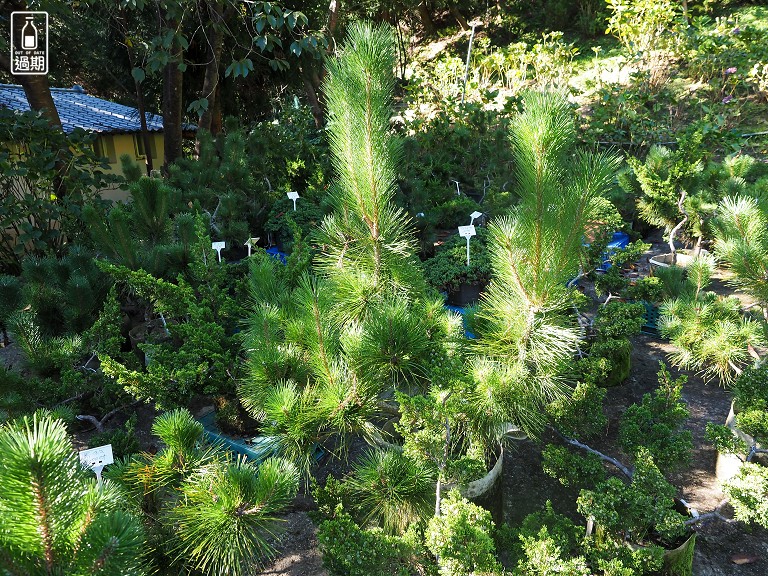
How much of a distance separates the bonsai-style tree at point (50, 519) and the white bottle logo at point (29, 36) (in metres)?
4.99

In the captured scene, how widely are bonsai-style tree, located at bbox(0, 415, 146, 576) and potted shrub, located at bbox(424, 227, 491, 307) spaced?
304cm

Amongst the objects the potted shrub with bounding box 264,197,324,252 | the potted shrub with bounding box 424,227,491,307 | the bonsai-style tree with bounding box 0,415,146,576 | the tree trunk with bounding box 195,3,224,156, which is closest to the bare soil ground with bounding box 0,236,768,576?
the bonsai-style tree with bounding box 0,415,146,576

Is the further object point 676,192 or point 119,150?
point 119,150

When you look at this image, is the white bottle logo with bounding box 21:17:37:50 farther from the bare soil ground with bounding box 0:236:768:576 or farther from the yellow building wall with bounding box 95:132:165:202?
the yellow building wall with bounding box 95:132:165:202

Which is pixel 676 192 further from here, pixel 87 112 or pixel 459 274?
pixel 87 112

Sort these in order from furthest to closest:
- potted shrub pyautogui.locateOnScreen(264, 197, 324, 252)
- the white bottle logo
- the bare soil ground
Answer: the white bottle logo < potted shrub pyautogui.locateOnScreen(264, 197, 324, 252) < the bare soil ground

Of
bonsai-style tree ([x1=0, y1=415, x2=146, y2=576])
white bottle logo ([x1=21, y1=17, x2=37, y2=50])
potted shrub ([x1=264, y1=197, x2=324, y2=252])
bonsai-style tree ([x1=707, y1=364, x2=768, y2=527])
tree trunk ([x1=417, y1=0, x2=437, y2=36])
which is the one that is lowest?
bonsai-style tree ([x1=707, y1=364, x2=768, y2=527])

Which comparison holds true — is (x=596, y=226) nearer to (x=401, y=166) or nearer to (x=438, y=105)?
(x=401, y=166)

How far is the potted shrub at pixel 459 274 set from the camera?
3.76m

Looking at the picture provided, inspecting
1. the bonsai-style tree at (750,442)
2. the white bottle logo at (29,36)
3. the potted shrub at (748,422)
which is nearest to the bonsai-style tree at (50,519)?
the bonsai-style tree at (750,442)

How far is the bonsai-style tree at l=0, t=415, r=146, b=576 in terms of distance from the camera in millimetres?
706

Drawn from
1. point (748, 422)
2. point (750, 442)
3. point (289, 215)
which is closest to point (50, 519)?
point (748, 422)

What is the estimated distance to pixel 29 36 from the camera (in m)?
4.62

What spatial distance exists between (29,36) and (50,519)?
5.23 meters
